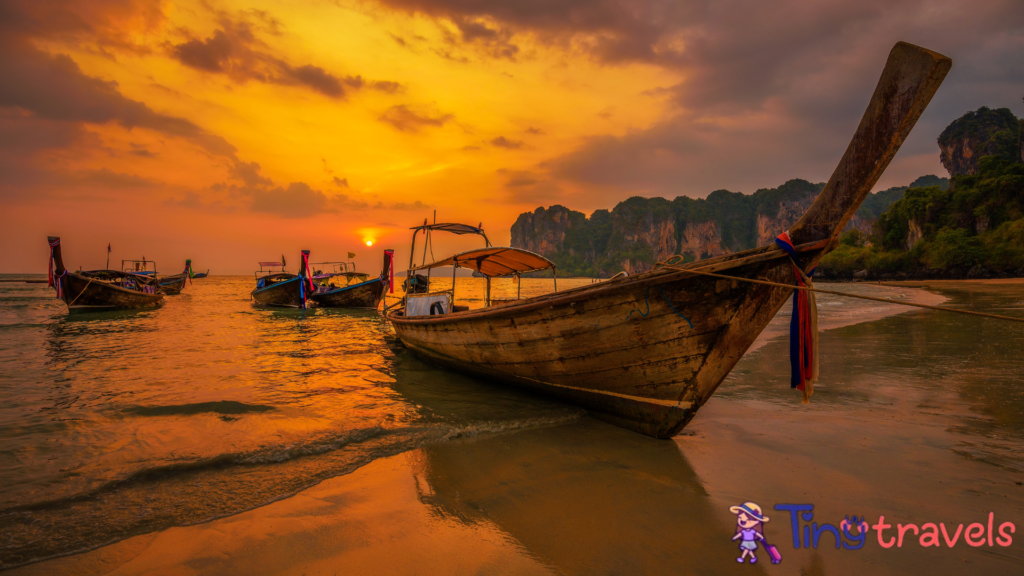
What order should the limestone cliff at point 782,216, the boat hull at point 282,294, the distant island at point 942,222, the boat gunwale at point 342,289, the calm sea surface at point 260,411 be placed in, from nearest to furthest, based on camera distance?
the calm sea surface at point 260,411 → the boat gunwale at point 342,289 → the boat hull at point 282,294 → the distant island at point 942,222 → the limestone cliff at point 782,216

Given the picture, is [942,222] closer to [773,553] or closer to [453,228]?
[453,228]

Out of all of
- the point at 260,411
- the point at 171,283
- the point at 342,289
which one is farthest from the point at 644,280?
the point at 171,283

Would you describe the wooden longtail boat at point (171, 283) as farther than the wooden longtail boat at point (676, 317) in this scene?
Yes

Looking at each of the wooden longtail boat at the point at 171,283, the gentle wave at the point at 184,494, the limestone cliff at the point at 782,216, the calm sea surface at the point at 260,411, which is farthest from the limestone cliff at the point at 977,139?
the wooden longtail boat at the point at 171,283

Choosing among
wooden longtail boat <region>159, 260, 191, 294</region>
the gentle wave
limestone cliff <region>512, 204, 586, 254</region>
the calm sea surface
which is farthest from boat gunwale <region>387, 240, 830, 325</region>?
limestone cliff <region>512, 204, 586, 254</region>

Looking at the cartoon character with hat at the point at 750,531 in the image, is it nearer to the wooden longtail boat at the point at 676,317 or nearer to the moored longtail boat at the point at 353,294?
the wooden longtail boat at the point at 676,317

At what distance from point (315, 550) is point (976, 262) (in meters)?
54.5

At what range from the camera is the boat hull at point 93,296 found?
710 inches

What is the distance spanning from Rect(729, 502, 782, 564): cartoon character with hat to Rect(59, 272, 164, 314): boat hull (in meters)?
26.0

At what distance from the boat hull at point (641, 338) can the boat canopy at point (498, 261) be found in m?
1.95

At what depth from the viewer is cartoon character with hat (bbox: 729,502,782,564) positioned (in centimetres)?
234

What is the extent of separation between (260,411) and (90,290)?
21201 millimetres

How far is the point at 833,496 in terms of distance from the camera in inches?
114

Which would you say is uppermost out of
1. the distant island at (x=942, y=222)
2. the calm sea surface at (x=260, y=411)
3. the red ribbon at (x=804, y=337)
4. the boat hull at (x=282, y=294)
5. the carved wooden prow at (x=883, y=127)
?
the distant island at (x=942, y=222)
